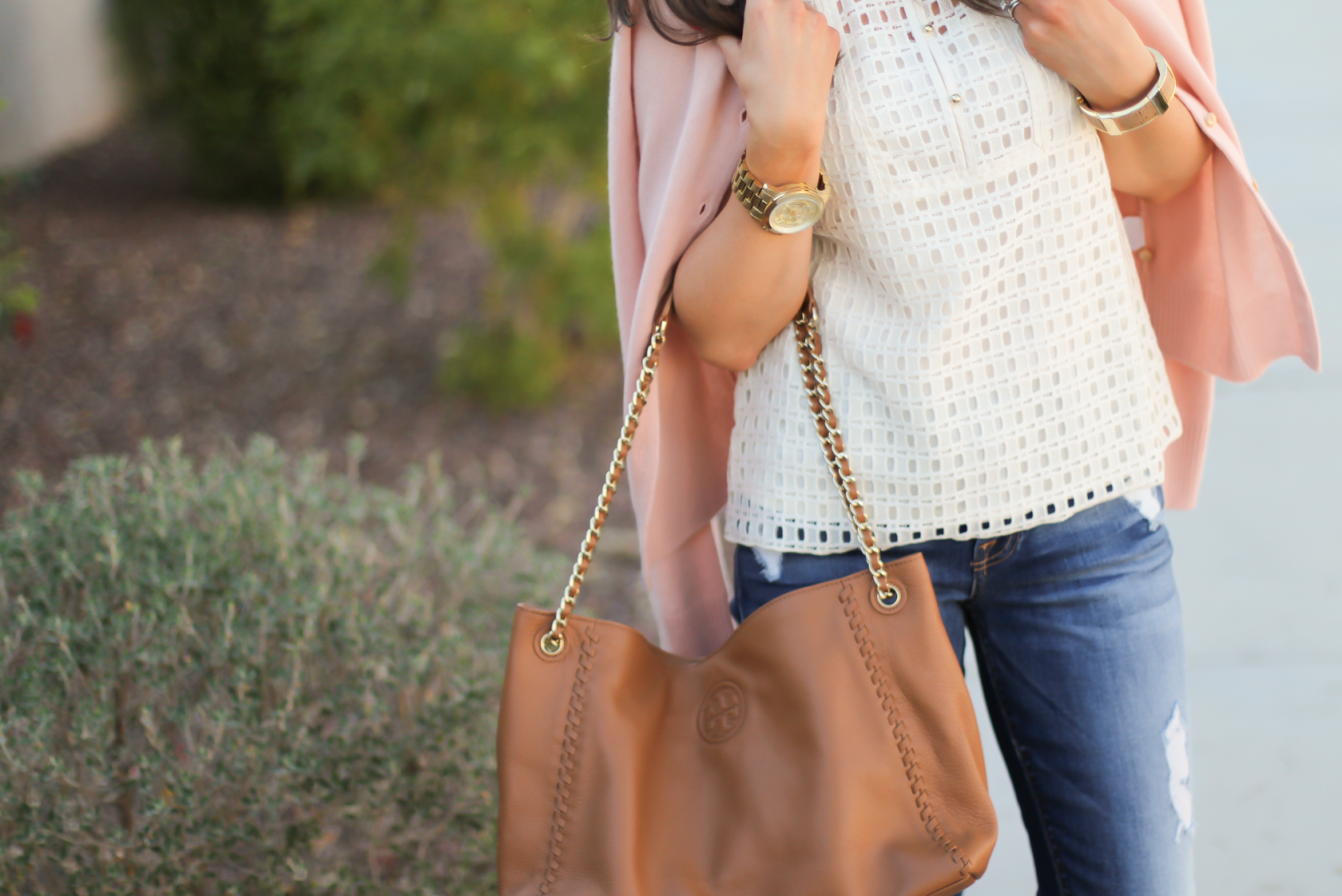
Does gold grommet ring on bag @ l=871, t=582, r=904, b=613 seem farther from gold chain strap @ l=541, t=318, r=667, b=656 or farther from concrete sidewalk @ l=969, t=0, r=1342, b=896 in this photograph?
concrete sidewalk @ l=969, t=0, r=1342, b=896

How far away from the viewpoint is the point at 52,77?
846 centimetres

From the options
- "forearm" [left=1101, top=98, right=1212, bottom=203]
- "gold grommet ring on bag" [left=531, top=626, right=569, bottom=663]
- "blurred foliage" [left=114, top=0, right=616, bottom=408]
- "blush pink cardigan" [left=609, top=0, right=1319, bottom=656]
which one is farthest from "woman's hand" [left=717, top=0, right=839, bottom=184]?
"blurred foliage" [left=114, top=0, right=616, bottom=408]

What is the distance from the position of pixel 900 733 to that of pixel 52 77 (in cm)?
907

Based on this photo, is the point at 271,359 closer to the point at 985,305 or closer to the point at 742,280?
the point at 742,280

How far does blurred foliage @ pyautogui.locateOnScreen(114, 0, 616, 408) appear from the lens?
13.5 ft

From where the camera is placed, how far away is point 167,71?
7.27 meters

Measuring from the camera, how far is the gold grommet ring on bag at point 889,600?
1325mm

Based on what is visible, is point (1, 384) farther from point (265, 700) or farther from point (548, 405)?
point (265, 700)

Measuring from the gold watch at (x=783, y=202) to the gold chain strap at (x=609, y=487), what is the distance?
219 millimetres

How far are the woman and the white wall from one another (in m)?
7.59

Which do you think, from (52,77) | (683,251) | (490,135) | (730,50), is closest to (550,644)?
(683,251)

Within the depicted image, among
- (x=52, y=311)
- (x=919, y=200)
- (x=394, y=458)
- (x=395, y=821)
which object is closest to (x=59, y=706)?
(x=395, y=821)

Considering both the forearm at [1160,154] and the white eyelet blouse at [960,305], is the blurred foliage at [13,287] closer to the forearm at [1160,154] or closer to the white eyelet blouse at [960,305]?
the white eyelet blouse at [960,305]

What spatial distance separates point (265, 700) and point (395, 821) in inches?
12.7
